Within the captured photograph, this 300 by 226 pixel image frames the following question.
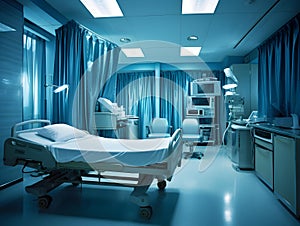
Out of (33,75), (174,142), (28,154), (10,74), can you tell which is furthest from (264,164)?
(33,75)

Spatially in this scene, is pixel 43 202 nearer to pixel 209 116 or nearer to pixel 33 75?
pixel 33 75

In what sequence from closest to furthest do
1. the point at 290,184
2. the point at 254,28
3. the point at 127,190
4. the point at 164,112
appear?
the point at 290,184, the point at 127,190, the point at 254,28, the point at 164,112

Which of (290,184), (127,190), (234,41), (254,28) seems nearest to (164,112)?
(234,41)

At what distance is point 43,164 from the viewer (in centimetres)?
219

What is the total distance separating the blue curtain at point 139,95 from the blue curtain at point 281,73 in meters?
3.06

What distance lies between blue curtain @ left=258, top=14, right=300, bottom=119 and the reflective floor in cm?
123

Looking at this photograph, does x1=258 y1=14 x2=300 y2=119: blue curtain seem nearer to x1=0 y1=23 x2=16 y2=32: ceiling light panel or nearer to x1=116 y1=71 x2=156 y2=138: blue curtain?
x1=116 y1=71 x2=156 y2=138: blue curtain

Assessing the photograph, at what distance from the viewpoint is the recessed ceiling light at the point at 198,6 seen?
2.77 metres

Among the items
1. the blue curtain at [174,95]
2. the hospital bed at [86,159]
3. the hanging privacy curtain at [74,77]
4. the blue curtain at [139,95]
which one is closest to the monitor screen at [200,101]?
the blue curtain at [174,95]

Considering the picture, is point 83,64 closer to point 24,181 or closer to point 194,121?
point 24,181

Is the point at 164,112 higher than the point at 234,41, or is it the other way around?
the point at 234,41

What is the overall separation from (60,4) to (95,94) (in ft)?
4.43

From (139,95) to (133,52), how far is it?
1573mm

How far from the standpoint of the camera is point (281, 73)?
3277 millimetres
